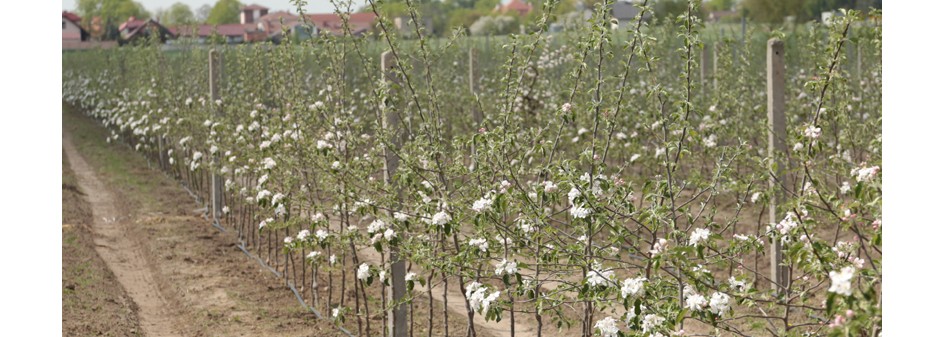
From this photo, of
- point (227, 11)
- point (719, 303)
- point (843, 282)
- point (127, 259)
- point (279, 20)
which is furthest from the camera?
point (227, 11)

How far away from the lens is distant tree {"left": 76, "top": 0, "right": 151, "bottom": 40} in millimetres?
55150

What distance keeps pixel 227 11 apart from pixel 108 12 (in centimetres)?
1258

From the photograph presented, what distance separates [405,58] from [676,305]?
2.71 metres

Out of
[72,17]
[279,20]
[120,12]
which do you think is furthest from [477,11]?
[279,20]

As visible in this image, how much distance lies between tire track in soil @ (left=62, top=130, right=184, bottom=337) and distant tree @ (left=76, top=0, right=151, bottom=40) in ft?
132

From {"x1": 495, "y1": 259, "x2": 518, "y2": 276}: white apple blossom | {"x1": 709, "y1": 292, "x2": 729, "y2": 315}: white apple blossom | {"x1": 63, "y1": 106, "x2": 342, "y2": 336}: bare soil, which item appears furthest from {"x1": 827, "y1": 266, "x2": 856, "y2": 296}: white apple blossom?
{"x1": 63, "y1": 106, "x2": 342, "y2": 336}: bare soil

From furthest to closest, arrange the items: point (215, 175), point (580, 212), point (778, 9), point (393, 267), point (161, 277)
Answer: point (778, 9)
point (215, 175)
point (161, 277)
point (393, 267)
point (580, 212)

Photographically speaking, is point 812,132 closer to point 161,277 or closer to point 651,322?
point 651,322

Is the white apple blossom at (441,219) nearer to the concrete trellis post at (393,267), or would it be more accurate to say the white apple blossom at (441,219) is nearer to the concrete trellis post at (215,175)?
the concrete trellis post at (393,267)

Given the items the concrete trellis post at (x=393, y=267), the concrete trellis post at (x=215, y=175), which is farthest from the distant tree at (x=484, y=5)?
the concrete trellis post at (x=393, y=267)

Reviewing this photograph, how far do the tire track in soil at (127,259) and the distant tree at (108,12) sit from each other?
40.3 meters

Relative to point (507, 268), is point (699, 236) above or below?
above

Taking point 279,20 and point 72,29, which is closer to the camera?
point 279,20

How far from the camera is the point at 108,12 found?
64.4m
